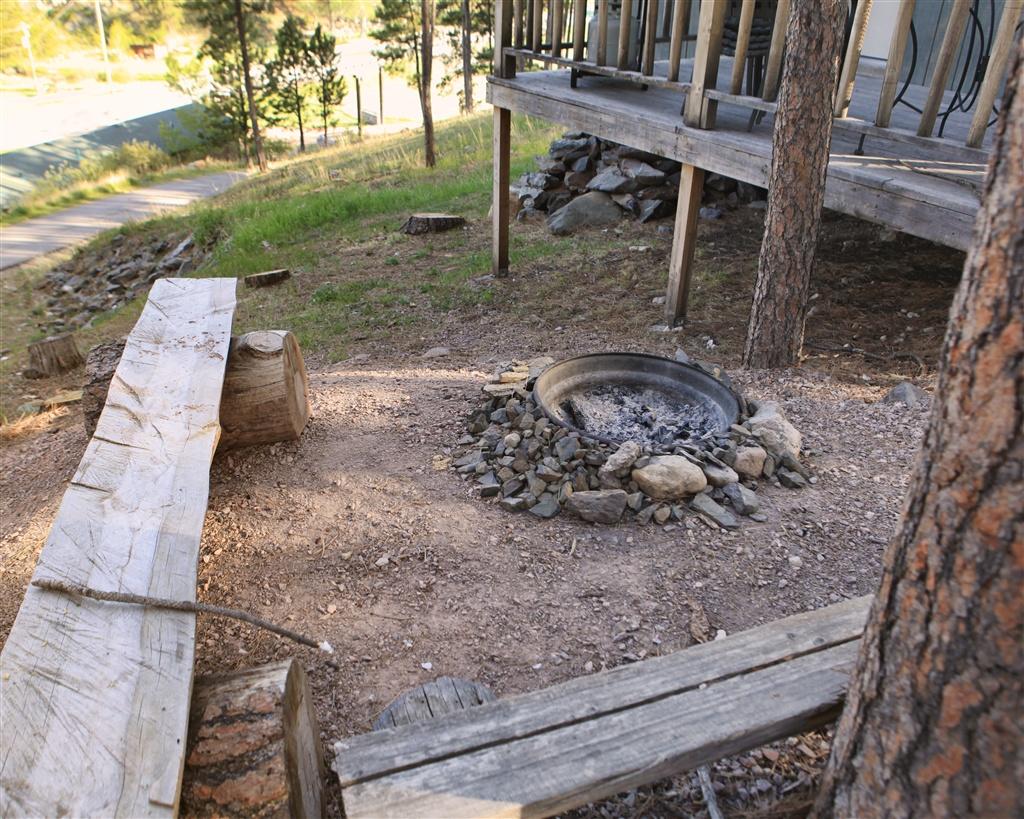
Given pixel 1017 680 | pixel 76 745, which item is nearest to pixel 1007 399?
pixel 1017 680

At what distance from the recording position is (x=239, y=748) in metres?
1.94

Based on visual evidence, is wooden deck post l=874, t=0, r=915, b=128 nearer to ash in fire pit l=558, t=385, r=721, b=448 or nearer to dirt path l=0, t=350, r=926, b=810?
dirt path l=0, t=350, r=926, b=810

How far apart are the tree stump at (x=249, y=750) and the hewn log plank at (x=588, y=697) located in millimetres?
174

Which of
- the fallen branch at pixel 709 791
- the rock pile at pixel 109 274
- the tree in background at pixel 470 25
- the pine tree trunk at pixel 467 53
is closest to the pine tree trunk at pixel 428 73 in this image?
the rock pile at pixel 109 274

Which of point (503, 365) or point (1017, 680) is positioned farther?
point (503, 365)

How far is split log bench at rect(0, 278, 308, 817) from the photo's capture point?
1.73 metres

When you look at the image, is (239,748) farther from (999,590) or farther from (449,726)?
(999,590)

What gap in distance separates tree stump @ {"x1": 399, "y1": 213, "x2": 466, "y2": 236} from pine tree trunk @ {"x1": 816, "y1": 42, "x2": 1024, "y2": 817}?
9136 mm

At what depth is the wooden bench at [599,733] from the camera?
64.5 inches

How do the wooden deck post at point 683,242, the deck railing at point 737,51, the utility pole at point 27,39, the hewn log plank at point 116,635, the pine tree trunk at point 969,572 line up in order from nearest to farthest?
the pine tree trunk at point 969,572
the hewn log plank at point 116,635
the deck railing at point 737,51
the wooden deck post at point 683,242
the utility pole at point 27,39

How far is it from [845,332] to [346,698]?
5015 mm

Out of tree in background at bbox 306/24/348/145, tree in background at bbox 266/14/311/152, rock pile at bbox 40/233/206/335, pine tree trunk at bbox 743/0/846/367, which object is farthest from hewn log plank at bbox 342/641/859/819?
tree in background at bbox 266/14/311/152

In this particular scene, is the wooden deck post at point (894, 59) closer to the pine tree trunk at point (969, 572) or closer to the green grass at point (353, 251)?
the pine tree trunk at point (969, 572)

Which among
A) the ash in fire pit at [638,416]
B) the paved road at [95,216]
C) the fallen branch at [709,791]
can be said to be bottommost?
the paved road at [95,216]
